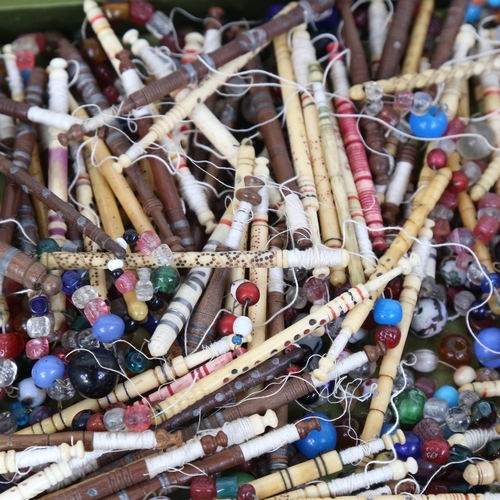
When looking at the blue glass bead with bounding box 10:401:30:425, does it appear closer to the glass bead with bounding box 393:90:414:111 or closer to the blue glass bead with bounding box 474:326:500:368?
the blue glass bead with bounding box 474:326:500:368

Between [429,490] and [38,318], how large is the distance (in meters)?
1.25

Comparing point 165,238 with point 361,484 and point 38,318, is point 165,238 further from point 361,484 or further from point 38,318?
point 361,484

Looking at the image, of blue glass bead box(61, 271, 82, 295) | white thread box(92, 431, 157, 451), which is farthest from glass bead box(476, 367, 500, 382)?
blue glass bead box(61, 271, 82, 295)

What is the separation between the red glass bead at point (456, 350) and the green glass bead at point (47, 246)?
4.22 feet

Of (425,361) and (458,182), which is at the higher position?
(458,182)

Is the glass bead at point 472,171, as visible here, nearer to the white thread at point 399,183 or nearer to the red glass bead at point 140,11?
the white thread at point 399,183

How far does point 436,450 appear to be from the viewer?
180 cm

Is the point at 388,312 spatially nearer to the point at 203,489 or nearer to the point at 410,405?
the point at 410,405

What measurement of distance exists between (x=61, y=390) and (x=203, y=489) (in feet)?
1.64

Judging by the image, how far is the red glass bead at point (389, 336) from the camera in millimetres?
1934

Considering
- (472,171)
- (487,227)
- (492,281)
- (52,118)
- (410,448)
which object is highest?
(52,118)

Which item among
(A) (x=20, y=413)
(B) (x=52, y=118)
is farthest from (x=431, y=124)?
(A) (x=20, y=413)

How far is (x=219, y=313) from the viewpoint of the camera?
1.97m

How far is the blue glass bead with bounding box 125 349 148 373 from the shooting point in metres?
1.87
